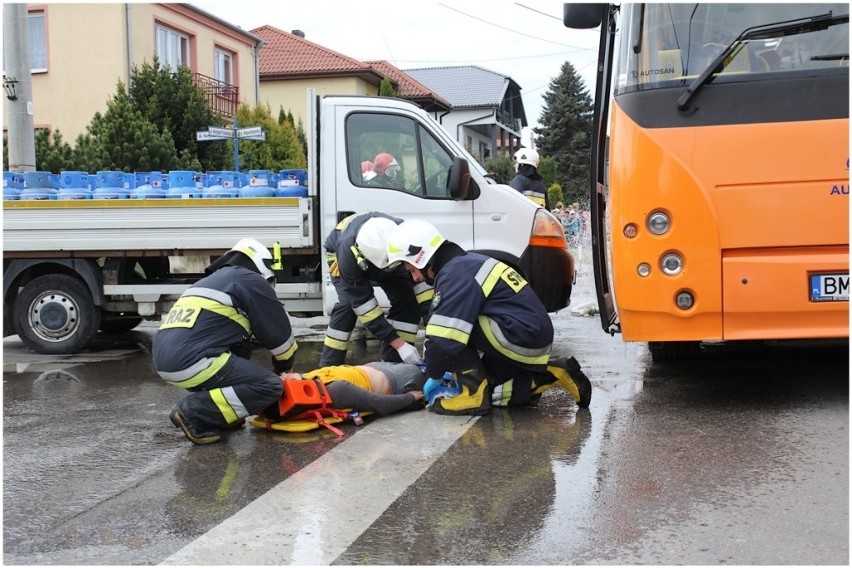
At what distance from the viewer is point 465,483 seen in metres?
4.57

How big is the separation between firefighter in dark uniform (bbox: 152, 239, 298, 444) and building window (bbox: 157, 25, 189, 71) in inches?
811

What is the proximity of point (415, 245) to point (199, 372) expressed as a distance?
→ 4.92 ft

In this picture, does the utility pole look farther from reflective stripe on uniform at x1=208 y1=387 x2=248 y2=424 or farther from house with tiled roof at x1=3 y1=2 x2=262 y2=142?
house with tiled roof at x1=3 y1=2 x2=262 y2=142

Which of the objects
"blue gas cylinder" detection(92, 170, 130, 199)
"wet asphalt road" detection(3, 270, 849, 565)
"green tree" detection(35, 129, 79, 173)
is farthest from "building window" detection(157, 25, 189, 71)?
"wet asphalt road" detection(3, 270, 849, 565)

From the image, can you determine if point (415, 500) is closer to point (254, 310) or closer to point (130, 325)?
point (254, 310)

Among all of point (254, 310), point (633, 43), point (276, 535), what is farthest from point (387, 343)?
point (276, 535)

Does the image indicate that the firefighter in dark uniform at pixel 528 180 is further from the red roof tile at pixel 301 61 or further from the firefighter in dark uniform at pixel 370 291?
the red roof tile at pixel 301 61

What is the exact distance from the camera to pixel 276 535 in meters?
3.90

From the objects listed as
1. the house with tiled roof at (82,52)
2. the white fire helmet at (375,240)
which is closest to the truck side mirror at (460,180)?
the white fire helmet at (375,240)

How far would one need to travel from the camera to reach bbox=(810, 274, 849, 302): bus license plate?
5.60m

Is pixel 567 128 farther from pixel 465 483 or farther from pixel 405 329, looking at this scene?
pixel 465 483

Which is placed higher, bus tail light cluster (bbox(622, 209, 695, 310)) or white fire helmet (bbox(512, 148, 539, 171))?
white fire helmet (bbox(512, 148, 539, 171))

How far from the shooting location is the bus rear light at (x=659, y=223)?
19.0 feet

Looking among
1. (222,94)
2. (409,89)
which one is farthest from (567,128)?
(222,94)
